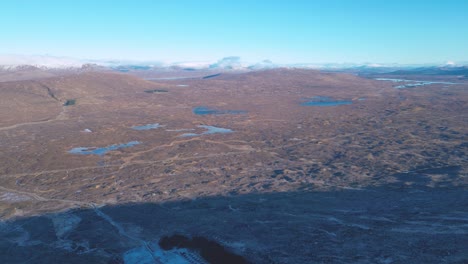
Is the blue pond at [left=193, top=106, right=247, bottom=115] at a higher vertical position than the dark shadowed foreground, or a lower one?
higher

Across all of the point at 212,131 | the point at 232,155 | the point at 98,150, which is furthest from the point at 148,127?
the point at 232,155

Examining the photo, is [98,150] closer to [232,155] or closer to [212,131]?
[232,155]

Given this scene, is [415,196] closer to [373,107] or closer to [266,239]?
[266,239]

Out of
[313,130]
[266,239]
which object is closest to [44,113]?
[313,130]

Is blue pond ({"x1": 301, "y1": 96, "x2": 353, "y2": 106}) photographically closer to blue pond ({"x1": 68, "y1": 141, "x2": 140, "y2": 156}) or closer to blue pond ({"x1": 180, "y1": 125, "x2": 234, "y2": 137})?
blue pond ({"x1": 180, "y1": 125, "x2": 234, "y2": 137})

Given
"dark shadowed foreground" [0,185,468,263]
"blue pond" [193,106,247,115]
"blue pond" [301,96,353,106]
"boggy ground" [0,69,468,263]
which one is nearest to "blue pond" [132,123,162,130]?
"boggy ground" [0,69,468,263]

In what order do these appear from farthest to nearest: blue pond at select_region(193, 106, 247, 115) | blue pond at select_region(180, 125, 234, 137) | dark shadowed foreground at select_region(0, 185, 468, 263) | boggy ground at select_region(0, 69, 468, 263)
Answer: blue pond at select_region(193, 106, 247, 115) → blue pond at select_region(180, 125, 234, 137) → boggy ground at select_region(0, 69, 468, 263) → dark shadowed foreground at select_region(0, 185, 468, 263)

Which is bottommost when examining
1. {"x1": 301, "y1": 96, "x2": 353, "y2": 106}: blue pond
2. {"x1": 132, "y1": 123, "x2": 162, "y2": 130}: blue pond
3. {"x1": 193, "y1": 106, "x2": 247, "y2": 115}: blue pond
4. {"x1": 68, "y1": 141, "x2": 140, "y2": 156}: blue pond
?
{"x1": 68, "y1": 141, "x2": 140, "y2": 156}: blue pond
